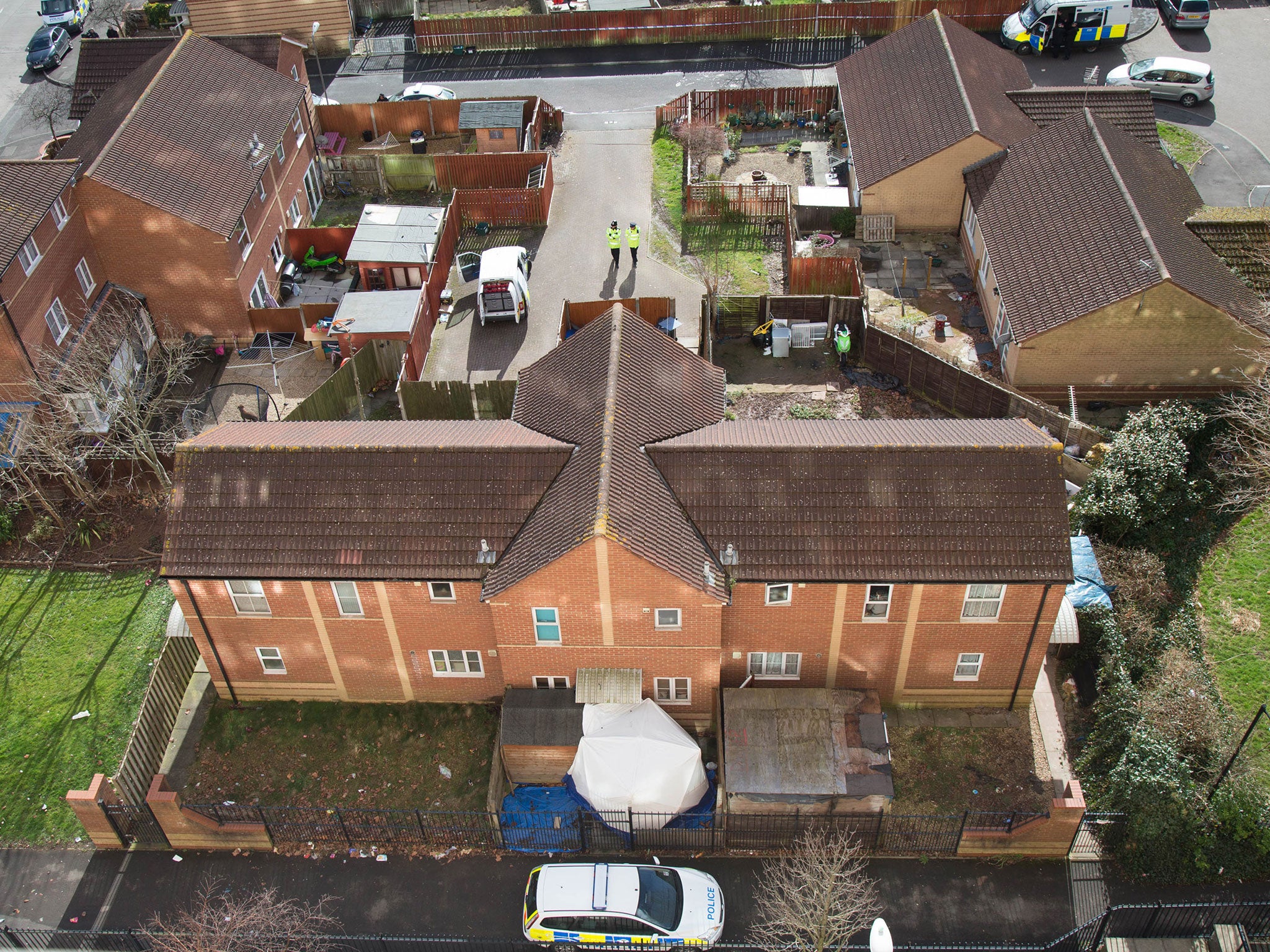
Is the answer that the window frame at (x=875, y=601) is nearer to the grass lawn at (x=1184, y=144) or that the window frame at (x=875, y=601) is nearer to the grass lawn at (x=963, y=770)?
the grass lawn at (x=963, y=770)

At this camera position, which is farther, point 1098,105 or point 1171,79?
point 1171,79

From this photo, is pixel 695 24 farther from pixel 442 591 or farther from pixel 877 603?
pixel 442 591

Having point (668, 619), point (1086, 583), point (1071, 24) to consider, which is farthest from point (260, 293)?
point (1071, 24)

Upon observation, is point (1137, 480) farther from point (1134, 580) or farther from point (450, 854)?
point (450, 854)

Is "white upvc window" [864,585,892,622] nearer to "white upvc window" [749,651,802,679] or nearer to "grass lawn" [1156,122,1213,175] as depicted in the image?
"white upvc window" [749,651,802,679]

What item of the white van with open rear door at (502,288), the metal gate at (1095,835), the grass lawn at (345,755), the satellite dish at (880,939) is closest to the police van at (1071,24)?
the white van with open rear door at (502,288)

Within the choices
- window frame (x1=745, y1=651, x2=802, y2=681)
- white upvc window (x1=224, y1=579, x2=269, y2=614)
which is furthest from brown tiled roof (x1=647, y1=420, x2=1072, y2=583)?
white upvc window (x1=224, y1=579, x2=269, y2=614)

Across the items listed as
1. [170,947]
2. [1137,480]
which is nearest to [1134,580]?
[1137,480]
